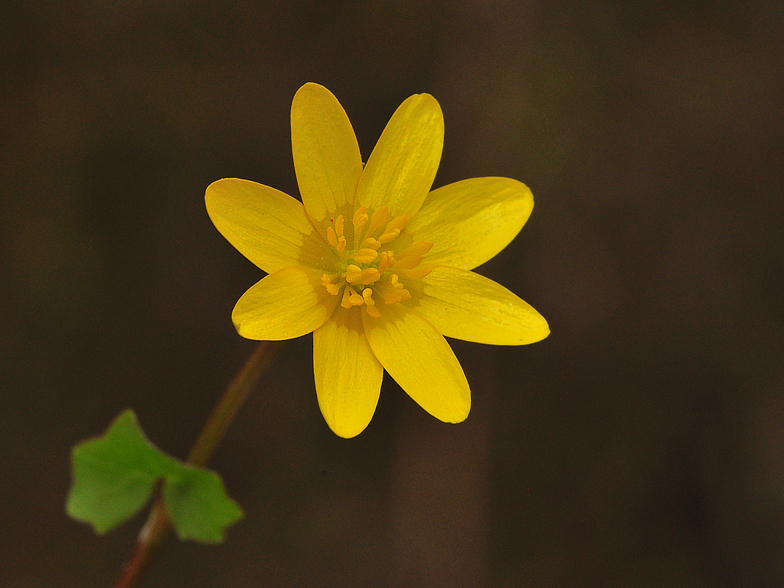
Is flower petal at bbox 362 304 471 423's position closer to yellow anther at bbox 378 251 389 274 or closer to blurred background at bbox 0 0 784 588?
yellow anther at bbox 378 251 389 274

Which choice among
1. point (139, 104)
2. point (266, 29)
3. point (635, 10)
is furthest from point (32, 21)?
point (635, 10)

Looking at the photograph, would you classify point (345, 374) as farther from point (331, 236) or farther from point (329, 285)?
point (331, 236)

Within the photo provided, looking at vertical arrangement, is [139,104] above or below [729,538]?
above

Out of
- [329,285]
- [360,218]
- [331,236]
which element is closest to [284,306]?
[329,285]

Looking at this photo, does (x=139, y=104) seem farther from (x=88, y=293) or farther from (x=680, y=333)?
(x=680, y=333)

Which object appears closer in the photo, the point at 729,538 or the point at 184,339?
the point at 184,339

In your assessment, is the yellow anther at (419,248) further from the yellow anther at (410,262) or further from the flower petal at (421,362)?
the flower petal at (421,362)
